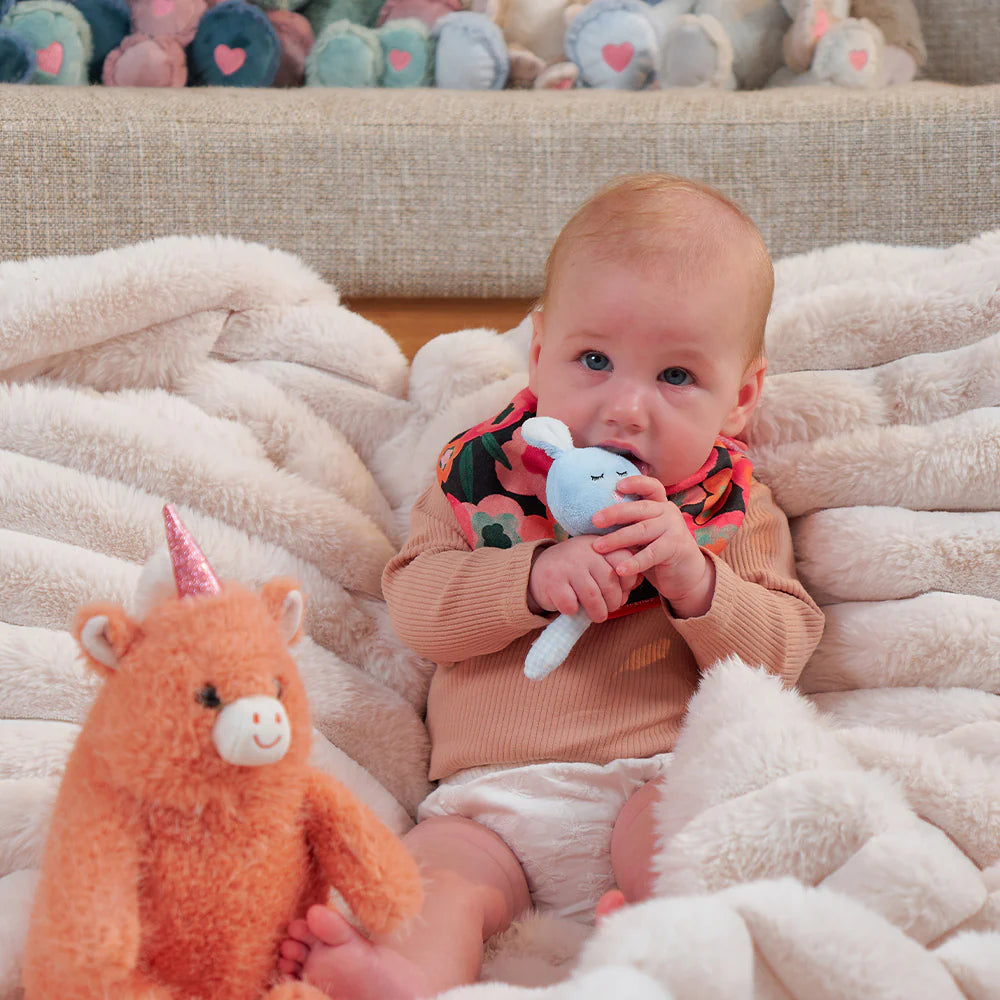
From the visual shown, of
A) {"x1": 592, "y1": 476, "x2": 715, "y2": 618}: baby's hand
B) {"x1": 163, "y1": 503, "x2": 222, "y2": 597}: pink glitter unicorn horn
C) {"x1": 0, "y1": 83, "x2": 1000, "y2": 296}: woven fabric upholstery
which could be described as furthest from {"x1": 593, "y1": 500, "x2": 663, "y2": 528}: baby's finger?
{"x1": 0, "y1": 83, "x2": 1000, "y2": 296}: woven fabric upholstery

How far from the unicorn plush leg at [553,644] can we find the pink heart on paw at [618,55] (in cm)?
130

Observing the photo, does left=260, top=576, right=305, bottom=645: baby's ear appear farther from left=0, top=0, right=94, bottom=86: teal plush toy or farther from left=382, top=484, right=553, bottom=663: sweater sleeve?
left=0, top=0, right=94, bottom=86: teal plush toy

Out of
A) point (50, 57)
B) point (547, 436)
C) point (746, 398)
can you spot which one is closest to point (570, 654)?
point (547, 436)

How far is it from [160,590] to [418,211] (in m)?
0.96

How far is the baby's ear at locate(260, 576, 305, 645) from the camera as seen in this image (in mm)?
735

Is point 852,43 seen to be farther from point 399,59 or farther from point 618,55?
point 399,59

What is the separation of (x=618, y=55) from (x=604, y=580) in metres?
1.30

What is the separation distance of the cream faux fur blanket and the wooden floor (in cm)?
23

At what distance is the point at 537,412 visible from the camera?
108 cm

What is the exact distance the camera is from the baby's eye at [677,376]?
3.37 feet

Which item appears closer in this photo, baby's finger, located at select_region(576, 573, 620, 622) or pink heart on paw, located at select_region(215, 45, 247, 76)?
baby's finger, located at select_region(576, 573, 620, 622)

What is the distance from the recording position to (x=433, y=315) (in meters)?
1.62

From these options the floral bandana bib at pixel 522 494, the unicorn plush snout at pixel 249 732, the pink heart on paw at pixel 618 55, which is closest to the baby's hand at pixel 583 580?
the floral bandana bib at pixel 522 494

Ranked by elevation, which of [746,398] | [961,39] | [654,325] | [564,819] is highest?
[961,39]
